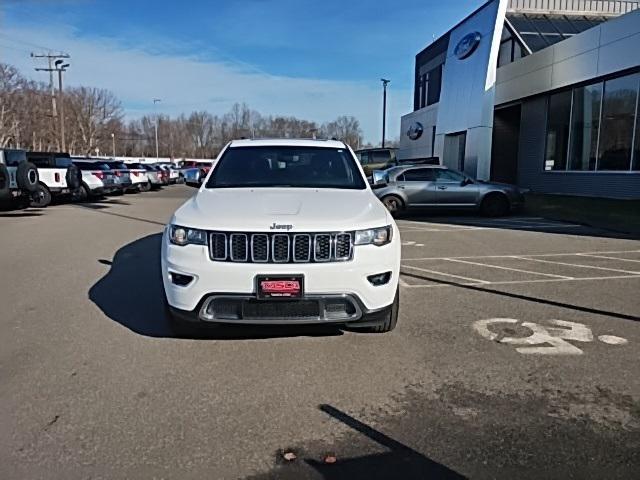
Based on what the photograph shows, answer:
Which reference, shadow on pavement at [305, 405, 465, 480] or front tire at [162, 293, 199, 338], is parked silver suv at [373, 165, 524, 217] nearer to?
front tire at [162, 293, 199, 338]

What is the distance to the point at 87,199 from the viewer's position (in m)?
23.5

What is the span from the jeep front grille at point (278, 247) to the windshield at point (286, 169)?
1.41 meters

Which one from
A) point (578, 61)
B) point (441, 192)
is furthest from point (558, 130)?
point (441, 192)

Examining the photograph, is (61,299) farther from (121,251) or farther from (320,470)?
(320,470)

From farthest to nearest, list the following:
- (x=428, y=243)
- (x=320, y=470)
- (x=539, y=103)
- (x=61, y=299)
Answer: (x=539, y=103) → (x=428, y=243) → (x=61, y=299) → (x=320, y=470)

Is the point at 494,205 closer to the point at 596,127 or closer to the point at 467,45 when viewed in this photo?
the point at 596,127

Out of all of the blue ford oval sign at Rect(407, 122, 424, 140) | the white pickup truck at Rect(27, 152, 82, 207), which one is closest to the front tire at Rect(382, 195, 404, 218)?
the white pickup truck at Rect(27, 152, 82, 207)

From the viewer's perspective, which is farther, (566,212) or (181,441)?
(566,212)

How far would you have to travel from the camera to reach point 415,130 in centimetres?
4150

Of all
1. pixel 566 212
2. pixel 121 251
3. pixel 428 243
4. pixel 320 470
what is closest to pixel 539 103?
pixel 566 212

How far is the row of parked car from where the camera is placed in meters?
15.6

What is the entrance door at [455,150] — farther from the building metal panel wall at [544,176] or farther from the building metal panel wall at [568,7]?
the building metal panel wall at [568,7]

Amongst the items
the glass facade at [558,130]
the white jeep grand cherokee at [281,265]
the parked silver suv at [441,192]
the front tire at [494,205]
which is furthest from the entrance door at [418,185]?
the white jeep grand cherokee at [281,265]

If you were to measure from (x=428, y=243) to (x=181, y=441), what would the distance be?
27.0ft
